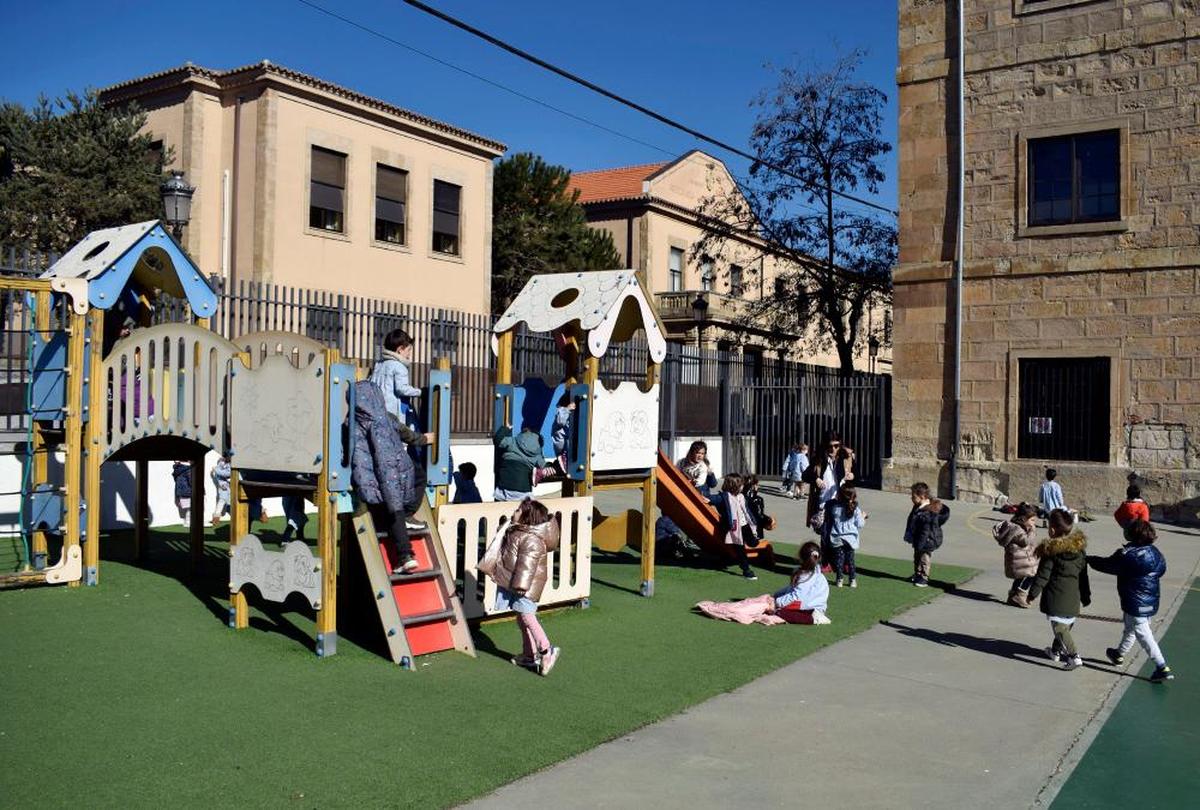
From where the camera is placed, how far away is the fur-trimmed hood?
8.85 meters

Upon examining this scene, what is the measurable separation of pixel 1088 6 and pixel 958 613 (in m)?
14.4

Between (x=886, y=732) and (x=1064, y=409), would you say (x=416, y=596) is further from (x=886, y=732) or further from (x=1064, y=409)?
(x=1064, y=409)

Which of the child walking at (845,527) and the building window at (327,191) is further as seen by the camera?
the building window at (327,191)

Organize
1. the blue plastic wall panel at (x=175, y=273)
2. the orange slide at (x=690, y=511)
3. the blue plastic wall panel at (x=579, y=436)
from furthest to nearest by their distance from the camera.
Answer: the orange slide at (x=690, y=511) → the blue plastic wall panel at (x=579, y=436) → the blue plastic wall panel at (x=175, y=273)

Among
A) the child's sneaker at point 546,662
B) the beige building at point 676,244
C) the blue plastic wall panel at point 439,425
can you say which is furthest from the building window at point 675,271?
the child's sneaker at point 546,662

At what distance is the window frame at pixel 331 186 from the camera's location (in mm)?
29844

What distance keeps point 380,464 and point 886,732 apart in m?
4.08

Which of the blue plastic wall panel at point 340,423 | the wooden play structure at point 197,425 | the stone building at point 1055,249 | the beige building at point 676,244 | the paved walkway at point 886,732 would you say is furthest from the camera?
the beige building at point 676,244

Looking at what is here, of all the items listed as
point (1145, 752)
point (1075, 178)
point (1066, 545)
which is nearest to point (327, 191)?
point (1075, 178)

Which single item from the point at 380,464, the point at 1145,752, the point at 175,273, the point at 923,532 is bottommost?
the point at 1145,752

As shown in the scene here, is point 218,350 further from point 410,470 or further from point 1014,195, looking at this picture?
point 1014,195

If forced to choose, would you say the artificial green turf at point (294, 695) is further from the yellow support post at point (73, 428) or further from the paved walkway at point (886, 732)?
the yellow support post at point (73, 428)

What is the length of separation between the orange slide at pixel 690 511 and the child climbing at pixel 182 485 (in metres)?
6.06

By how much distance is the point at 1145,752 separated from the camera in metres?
6.83
